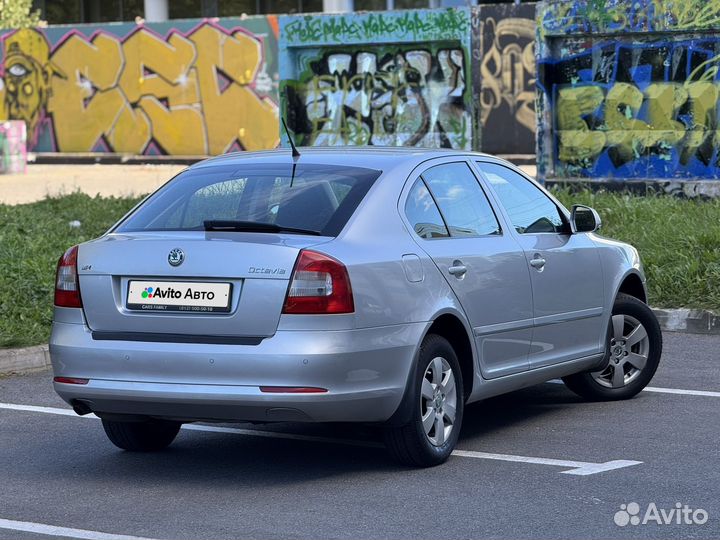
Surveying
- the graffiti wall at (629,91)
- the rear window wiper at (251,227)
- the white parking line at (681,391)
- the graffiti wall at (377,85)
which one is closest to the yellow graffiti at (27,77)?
the graffiti wall at (377,85)

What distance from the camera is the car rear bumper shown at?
20.2ft

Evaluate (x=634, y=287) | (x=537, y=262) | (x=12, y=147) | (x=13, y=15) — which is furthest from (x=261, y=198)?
(x=13, y=15)

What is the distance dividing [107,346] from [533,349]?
7.82 feet

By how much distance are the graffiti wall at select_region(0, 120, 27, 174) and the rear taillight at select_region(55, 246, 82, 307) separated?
72.8 ft

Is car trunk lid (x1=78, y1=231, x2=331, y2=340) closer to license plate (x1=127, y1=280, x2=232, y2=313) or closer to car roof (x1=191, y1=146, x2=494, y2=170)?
license plate (x1=127, y1=280, x2=232, y2=313)

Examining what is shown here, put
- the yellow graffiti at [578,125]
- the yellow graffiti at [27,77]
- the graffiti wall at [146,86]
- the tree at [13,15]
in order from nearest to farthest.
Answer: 1. the yellow graffiti at [578,125]
2. the graffiti wall at [146,86]
3. the yellow graffiti at [27,77]
4. the tree at [13,15]

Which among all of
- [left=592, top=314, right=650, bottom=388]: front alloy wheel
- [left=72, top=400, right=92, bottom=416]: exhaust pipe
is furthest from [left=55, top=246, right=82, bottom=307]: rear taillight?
[left=592, top=314, right=650, bottom=388]: front alloy wheel

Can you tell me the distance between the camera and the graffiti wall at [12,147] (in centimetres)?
2823

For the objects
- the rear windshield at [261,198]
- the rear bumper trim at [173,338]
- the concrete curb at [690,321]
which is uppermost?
the rear windshield at [261,198]

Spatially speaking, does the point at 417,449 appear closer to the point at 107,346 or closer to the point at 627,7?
the point at 107,346

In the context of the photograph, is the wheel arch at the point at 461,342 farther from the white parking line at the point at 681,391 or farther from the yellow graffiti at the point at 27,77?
the yellow graffiti at the point at 27,77

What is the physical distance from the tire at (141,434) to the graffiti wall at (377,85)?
14891 mm

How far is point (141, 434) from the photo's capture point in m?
7.34

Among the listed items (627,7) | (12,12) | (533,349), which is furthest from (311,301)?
(12,12)
